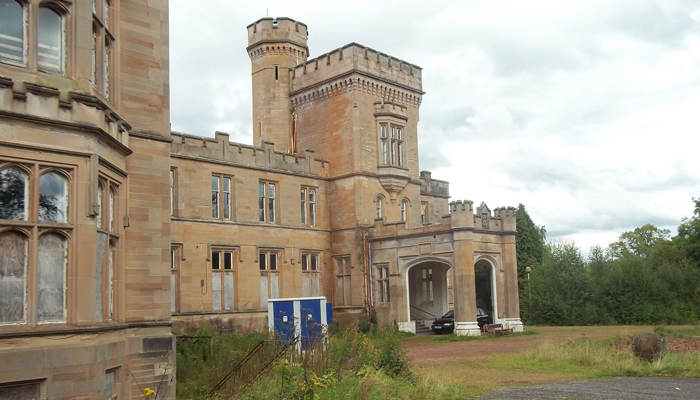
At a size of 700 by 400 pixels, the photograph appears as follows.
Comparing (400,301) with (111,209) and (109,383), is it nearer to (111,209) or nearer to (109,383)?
(111,209)

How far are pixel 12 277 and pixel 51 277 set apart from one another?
0.48 m

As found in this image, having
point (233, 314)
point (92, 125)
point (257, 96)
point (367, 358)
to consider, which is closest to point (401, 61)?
point (257, 96)

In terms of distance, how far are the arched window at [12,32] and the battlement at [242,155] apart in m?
18.8

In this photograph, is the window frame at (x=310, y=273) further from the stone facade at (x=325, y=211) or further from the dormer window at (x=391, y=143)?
the dormer window at (x=391, y=143)

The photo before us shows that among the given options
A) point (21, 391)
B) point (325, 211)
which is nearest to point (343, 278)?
point (325, 211)

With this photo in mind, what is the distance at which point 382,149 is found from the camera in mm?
34562

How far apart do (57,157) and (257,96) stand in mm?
29568

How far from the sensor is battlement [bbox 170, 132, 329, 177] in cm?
2856

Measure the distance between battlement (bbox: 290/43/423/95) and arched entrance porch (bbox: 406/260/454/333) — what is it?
968 cm

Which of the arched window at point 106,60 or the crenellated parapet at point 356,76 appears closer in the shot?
the arched window at point 106,60

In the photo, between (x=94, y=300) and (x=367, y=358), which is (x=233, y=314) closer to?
(x=367, y=358)

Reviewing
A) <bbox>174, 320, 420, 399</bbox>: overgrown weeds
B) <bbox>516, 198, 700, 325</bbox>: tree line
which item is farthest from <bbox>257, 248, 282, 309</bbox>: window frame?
<bbox>516, 198, 700, 325</bbox>: tree line

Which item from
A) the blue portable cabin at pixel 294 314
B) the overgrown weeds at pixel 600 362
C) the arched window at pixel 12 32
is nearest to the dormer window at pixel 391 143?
the overgrown weeds at pixel 600 362

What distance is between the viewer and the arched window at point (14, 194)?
843cm
